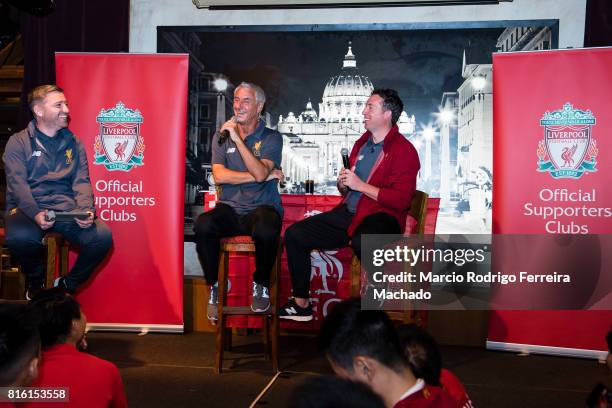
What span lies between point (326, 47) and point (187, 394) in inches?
121

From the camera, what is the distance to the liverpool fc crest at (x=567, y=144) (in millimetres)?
4500

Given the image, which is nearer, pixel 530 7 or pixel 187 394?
pixel 187 394

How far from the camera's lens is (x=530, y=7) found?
209 inches

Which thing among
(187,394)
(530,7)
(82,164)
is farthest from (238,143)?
(530,7)

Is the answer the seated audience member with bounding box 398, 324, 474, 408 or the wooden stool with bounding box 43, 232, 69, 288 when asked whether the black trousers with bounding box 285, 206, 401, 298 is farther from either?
the seated audience member with bounding box 398, 324, 474, 408

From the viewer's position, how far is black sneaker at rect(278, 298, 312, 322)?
399cm

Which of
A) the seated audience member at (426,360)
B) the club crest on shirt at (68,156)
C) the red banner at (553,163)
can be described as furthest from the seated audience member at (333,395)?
the red banner at (553,163)

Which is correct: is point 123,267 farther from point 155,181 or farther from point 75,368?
point 75,368

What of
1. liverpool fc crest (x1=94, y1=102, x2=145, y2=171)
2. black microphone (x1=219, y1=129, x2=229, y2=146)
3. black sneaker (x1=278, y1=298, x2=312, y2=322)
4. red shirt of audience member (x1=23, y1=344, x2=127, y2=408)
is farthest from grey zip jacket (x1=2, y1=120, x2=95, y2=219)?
red shirt of audience member (x1=23, y1=344, x2=127, y2=408)

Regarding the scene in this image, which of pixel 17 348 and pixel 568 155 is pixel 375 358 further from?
pixel 568 155

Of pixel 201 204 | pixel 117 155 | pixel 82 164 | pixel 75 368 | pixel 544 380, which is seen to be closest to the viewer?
pixel 75 368

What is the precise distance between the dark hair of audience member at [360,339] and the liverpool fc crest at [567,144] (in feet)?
9.75

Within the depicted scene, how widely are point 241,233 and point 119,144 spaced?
138cm

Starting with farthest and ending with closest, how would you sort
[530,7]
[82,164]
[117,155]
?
[530,7] → [117,155] → [82,164]
